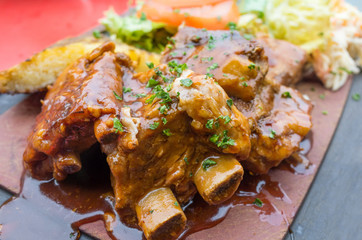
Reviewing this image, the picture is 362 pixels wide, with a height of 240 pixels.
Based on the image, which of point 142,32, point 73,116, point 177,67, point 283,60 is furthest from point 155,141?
point 142,32

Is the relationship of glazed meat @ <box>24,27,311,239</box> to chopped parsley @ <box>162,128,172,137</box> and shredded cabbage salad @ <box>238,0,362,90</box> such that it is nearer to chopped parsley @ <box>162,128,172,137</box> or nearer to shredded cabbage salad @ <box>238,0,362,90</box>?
chopped parsley @ <box>162,128,172,137</box>

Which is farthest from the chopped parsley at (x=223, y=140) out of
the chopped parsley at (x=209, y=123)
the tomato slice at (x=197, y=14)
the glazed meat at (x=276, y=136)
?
the tomato slice at (x=197, y=14)

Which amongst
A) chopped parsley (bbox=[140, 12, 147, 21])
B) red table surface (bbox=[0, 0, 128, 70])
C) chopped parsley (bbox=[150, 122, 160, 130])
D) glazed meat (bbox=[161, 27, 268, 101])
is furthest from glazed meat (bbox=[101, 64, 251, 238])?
red table surface (bbox=[0, 0, 128, 70])

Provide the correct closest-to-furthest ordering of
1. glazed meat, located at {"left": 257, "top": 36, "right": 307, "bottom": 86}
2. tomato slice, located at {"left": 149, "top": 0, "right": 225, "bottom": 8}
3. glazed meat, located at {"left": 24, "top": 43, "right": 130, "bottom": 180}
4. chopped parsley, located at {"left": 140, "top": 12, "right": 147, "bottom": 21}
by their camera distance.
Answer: glazed meat, located at {"left": 24, "top": 43, "right": 130, "bottom": 180}
glazed meat, located at {"left": 257, "top": 36, "right": 307, "bottom": 86}
tomato slice, located at {"left": 149, "top": 0, "right": 225, "bottom": 8}
chopped parsley, located at {"left": 140, "top": 12, "right": 147, "bottom": 21}

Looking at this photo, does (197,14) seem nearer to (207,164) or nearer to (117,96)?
Answer: (117,96)

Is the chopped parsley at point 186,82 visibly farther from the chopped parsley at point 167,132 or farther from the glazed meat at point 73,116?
the glazed meat at point 73,116
